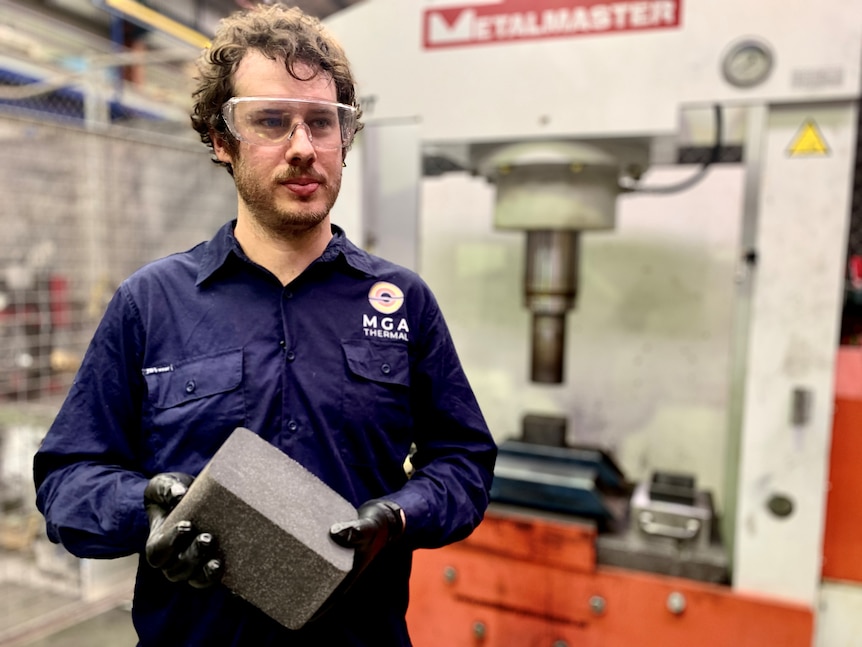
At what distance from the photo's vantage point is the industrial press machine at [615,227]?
1.21m

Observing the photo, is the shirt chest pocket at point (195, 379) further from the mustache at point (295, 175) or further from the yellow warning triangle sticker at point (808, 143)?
the yellow warning triangle sticker at point (808, 143)

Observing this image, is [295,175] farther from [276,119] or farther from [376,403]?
[376,403]

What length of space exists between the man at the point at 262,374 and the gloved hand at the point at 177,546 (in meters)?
0.02

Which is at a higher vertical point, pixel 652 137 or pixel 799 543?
pixel 652 137

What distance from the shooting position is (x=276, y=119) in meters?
0.75

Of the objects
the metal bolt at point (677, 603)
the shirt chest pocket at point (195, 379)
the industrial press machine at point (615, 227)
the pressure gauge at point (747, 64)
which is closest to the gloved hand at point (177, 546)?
the shirt chest pocket at point (195, 379)

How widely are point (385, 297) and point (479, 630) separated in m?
1.06

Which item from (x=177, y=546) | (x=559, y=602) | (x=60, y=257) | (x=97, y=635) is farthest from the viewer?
(x=60, y=257)

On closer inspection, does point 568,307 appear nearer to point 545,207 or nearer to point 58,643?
point 545,207

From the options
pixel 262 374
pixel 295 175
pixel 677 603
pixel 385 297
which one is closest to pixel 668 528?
pixel 677 603

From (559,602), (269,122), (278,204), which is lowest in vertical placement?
(559,602)

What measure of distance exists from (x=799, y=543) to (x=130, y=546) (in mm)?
1284

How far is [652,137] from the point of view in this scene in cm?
137

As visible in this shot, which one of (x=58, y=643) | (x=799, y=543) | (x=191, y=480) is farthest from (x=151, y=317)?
(x=58, y=643)
